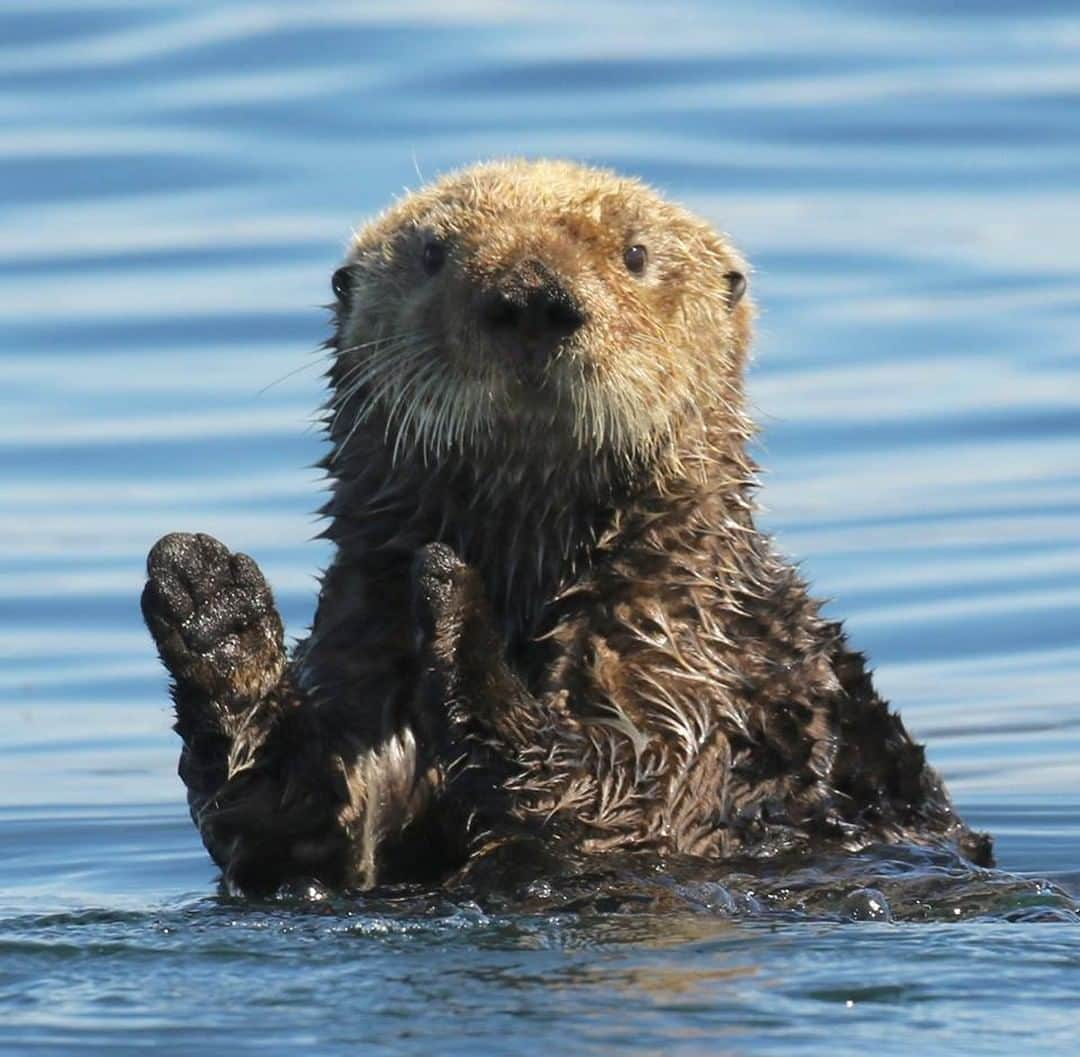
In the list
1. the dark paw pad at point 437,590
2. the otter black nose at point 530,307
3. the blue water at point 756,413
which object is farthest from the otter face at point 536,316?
the blue water at point 756,413

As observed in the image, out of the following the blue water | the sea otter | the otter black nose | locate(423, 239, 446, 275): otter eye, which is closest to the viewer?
the blue water

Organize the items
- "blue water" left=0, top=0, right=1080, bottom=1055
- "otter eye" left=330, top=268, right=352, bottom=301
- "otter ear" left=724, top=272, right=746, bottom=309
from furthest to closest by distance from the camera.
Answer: "otter ear" left=724, top=272, right=746, bottom=309 → "otter eye" left=330, top=268, right=352, bottom=301 → "blue water" left=0, top=0, right=1080, bottom=1055

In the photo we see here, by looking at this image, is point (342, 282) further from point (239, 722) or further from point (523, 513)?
point (239, 722)

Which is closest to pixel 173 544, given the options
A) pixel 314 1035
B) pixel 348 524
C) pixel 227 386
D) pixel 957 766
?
pixel 348 524

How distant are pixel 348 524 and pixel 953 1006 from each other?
7.01 feet

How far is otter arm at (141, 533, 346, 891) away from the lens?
240 inches

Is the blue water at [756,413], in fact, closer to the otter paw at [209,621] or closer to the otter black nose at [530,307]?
the otter paw at [209,621]

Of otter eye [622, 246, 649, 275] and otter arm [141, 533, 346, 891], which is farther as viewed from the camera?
otter eye [622, 246, 649, 275]

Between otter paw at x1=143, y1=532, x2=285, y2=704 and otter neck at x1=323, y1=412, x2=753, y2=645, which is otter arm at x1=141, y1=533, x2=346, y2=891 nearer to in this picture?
otter paw at x1=143, y1=532, x2=285, y2=704

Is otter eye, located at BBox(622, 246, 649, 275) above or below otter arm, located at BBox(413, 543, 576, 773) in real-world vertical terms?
above

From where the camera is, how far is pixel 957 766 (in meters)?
9.31

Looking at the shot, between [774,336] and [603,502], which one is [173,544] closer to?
[603,502]

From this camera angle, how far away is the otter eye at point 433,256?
6.33 metres

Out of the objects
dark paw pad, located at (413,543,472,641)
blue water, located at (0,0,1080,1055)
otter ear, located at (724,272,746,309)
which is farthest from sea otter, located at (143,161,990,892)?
Answer: blue water, located at (0,0,1080,1055)
